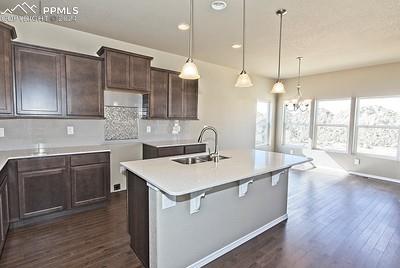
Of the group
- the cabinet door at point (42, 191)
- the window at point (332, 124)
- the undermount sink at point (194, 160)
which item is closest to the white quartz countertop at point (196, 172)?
the undermount sink at point (194, 160)

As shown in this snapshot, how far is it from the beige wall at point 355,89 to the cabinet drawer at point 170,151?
4347mm

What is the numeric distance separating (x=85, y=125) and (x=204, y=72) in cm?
291

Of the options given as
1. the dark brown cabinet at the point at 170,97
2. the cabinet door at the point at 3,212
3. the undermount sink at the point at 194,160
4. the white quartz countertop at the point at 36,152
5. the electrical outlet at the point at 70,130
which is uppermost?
the dark brown cabinet at the point at 170,97

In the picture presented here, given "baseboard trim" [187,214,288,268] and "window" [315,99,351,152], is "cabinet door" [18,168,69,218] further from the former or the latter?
"window" [315,99,351,152]

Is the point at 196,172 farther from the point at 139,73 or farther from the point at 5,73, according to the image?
the point at 5,73

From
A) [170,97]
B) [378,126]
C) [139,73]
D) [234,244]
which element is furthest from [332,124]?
[139,73]

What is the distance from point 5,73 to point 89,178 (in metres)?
1.62

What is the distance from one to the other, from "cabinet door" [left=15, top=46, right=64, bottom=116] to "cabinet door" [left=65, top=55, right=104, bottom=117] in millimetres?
110

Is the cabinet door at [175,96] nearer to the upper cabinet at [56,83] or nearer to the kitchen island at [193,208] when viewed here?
the upper cabinet at [56,83]

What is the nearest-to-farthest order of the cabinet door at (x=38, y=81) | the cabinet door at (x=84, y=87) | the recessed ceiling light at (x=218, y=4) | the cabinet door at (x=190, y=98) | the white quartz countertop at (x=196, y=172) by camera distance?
1. the white quartz countertop at (x=196, y=172)
2. the recessed ceiling light at (x=218, y=4)
3. the cabinet door at (x=38, y=81)
4. the cabinet door at (x=84, y=87)
5. the cabinet door at (x=190, y=98)

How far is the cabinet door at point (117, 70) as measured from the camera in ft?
10.8

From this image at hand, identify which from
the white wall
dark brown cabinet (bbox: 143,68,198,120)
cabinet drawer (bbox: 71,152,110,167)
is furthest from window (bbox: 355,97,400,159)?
cabinet drawer (bbox: 71,152,110,167)

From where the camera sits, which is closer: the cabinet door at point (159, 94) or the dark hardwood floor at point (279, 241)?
the dark hardwood floor at point (279, 241)

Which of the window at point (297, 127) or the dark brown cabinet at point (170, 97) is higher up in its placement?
the dark brown cabinet at point (170, 97)
